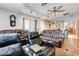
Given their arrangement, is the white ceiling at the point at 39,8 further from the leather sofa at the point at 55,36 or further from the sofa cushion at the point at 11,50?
the sofa cushion at the point at 11,50

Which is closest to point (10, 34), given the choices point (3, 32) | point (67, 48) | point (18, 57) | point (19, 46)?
point (3, 32)

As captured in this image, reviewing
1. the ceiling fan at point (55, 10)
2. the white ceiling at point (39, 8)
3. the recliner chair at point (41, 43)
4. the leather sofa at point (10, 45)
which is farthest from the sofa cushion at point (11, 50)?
the ceiling fan at point (55, 10)

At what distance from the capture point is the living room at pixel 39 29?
2076 millimetres

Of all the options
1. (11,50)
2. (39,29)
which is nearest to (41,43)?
(39,29)

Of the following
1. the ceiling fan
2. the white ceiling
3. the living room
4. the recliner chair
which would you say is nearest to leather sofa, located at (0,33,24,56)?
the living room

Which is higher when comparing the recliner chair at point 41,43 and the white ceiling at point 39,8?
the white ceiling at point 39,8

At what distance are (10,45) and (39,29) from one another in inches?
20.8

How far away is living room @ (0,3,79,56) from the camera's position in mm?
2076

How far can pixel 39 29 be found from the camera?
2.19 meters

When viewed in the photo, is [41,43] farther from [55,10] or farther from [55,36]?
[55,10]

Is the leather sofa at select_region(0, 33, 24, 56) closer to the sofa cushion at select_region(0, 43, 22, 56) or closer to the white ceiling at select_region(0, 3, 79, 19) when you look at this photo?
the sofa cushion at select_region(0, 43, 22, 56)

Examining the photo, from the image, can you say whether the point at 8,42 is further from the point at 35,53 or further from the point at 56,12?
the point at 56,12

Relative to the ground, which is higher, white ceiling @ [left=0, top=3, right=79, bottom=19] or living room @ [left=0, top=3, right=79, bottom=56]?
white ceiling @ [left=0, top=3, right=79, bottom=19]

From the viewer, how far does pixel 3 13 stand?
6.75 feet
